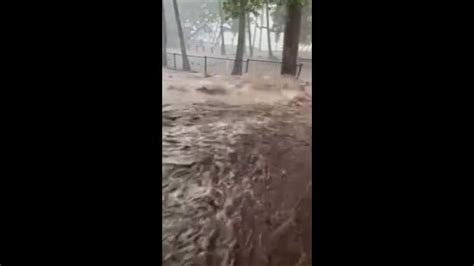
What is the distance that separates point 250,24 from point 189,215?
2.18ft

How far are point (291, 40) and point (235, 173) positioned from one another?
0.48 metres

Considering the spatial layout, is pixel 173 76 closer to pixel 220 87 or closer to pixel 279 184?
pixel 220 87

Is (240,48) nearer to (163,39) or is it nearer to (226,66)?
(226,66)

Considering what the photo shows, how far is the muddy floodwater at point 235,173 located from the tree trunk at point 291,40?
6 centimetres

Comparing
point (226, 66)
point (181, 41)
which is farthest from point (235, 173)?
point (181, 41)

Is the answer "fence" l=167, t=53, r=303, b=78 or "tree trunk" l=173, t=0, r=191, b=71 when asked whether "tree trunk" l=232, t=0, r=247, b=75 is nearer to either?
"fence" l=167, t=53, r=303, b=78

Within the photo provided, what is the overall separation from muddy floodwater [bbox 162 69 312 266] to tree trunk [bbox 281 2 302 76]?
62 mm

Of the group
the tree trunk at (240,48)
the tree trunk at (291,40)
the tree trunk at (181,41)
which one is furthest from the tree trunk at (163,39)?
the tree trunk at (291,40)

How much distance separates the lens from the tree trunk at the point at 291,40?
4.36ft

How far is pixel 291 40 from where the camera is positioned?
135 centimetres

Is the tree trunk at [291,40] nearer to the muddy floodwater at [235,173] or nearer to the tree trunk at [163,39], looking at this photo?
the muddy floodwater at [235,173]

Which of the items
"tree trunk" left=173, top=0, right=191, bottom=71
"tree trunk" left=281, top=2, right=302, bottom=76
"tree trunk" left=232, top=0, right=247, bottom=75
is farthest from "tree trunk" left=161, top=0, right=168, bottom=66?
"tree trunk" left=281, top=2, right=302, bottom=76

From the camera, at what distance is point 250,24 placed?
54.0 inches
